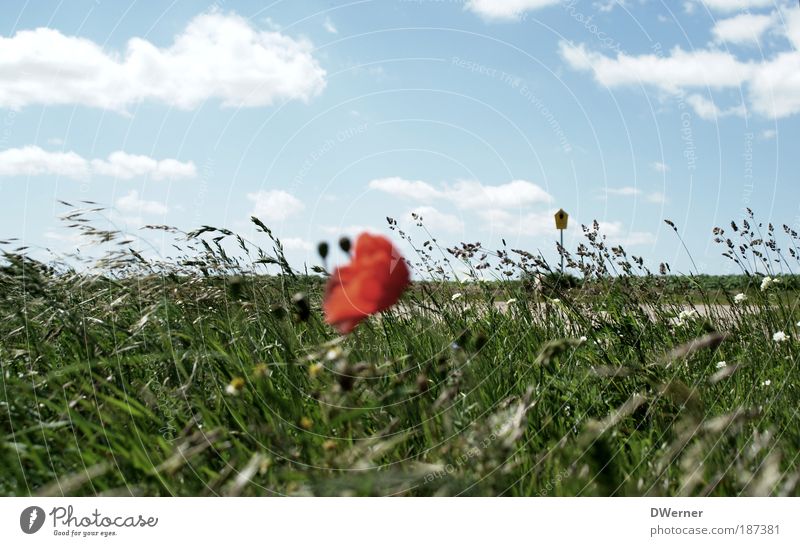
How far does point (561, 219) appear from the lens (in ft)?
6.86

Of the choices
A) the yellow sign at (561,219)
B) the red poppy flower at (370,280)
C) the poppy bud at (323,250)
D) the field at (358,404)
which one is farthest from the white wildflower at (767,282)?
the red poppy flower at (370,280)

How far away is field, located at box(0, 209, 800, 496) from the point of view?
1.57 m

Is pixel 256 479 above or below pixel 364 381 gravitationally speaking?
below

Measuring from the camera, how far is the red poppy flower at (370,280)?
4.39 feet

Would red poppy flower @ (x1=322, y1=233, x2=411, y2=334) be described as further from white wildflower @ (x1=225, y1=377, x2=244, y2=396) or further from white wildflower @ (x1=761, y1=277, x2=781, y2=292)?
white wildflower @ (x1=761, y1=277, x2=781, y2=292)

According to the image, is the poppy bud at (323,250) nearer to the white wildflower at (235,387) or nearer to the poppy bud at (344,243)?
the poppy bud at (344,243)

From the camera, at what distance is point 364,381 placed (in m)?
1.96

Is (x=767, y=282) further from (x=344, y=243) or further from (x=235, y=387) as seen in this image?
(x=235, y=387)

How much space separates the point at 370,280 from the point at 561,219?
3.09 feet

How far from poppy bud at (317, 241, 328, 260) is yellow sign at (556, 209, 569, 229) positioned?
26.8 inches

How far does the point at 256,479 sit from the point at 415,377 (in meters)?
0.65

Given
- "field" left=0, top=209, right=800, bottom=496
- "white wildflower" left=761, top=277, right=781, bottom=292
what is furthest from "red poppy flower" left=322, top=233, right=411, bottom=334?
"white wildflower" left=761, top=277, right=781, bottom=292
